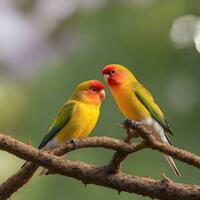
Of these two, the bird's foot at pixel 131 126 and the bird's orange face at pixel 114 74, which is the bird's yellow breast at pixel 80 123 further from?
the bird's foot at pixel 131 126

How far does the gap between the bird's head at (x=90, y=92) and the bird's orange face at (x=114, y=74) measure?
0.12ft

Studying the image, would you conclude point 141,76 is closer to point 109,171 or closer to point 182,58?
point 182,58

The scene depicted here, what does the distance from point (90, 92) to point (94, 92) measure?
1.5 inches

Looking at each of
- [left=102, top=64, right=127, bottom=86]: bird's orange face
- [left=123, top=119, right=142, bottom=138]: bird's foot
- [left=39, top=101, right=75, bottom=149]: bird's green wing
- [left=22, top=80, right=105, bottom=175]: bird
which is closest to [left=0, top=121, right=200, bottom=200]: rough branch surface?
[left=123, top=119, right=142, bottom=138]: bird's foot

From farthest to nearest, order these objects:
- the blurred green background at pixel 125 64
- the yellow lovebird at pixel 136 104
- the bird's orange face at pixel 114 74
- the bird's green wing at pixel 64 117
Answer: the blurred green background at pixel 125 64
the bird's green wing at pixel 64 117
the yellow lovebird at pixel 136 104
the bird's orange face at pixel 114 74

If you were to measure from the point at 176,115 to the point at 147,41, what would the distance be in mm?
482

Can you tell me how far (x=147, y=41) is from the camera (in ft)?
13.3

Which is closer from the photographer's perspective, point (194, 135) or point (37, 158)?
point (37, 158)

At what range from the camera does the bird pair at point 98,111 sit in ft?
7.55

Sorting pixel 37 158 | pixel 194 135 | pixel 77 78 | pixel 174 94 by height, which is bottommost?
pixel 194 135

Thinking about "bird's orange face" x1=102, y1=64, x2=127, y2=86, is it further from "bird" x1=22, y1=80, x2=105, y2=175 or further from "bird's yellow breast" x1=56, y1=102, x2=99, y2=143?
"bird's yellow breast" x1=56, y1=102, x2=99, y2=143

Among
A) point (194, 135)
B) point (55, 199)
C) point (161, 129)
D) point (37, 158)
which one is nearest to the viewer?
point (37, 158)

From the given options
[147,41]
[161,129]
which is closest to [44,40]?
[147,41]

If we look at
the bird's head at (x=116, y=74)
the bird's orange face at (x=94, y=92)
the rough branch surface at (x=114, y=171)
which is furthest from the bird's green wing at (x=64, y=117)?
the rough branch surface at (x=114, y=171)
